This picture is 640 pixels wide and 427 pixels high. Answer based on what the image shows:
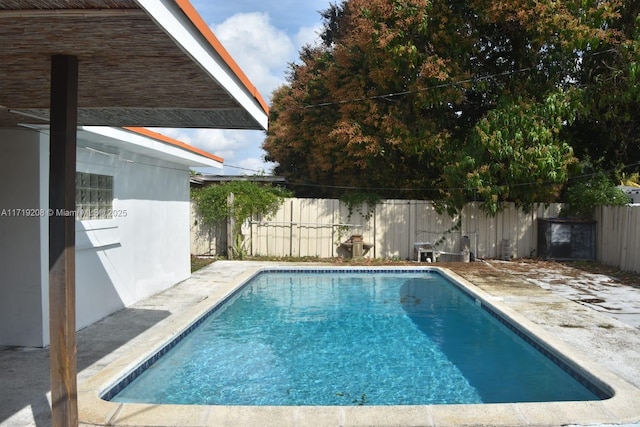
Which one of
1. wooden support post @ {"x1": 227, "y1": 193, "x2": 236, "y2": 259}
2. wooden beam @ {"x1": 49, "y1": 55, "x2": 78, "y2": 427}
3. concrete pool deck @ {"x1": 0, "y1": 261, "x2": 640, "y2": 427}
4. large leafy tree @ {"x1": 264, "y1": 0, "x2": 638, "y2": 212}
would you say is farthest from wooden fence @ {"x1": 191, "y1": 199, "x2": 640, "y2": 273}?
wooden beam @ {"x1": 49, "y1": 55, "x2": 78, "y2": 427}

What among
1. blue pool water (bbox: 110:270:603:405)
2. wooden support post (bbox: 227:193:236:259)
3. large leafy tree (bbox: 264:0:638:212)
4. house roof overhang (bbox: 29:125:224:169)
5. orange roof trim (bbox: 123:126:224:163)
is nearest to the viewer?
blue pool water (bbox: 110:270:603:405)

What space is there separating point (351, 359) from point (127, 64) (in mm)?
4334

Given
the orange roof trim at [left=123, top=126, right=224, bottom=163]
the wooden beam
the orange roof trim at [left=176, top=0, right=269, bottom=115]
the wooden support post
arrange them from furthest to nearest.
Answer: the wooden support post → the orange roof trim at [left=123, top=126, right=224, bottom=163] → the wooden beam → the orange roof trim at [left=176, top=0, right=269, bottom=115]

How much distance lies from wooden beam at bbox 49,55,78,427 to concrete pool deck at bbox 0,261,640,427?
34.0 inches

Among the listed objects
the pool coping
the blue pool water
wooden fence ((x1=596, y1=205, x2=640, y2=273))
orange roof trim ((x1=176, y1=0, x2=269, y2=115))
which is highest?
orange roof trim ((x1=176, y1=0, x2=269, y2=115))

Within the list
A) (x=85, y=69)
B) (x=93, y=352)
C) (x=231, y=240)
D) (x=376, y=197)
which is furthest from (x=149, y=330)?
(x=376, y=197)

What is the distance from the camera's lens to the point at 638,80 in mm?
11156

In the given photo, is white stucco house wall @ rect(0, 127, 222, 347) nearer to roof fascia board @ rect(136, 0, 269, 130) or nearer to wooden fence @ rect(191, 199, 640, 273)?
roof fascia board @ rect(136, 0, 269, 130)

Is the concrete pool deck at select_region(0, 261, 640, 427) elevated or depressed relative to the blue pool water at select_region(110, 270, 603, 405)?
elevated

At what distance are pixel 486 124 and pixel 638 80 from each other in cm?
→ 338

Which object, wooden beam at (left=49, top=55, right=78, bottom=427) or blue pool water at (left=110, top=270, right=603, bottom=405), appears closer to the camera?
wooden beam at (left=49, top=55, right=78, bottom=427)

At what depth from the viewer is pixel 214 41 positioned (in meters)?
2.84

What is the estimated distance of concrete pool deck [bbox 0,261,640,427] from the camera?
3615mm

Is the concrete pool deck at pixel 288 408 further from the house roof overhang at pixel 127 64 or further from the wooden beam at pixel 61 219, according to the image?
the house roof overhang at pixel 127 64
